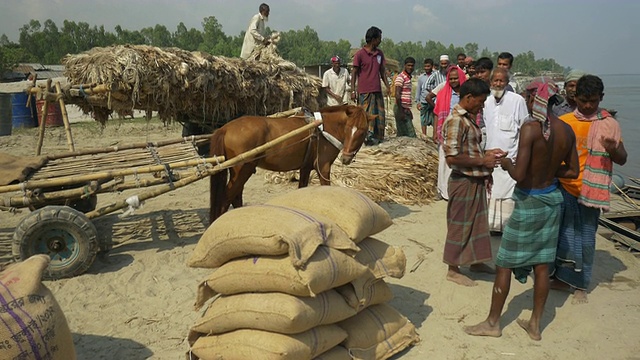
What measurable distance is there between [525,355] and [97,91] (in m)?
6.46

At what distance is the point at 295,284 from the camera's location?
2895mm

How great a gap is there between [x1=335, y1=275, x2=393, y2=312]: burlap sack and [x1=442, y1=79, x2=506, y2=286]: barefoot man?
1.41 metres

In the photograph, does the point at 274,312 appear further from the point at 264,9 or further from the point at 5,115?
the point at 5,115

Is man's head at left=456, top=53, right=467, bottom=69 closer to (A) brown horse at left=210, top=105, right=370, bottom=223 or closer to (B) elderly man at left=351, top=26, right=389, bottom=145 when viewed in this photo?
(B) elderly man at left=351, top=26, right=389, bottom=145

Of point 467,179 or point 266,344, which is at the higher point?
point 467,179

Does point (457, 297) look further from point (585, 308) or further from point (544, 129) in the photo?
point (544, 129)

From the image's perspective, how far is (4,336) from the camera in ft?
7.22

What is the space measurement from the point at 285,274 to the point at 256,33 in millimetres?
8399

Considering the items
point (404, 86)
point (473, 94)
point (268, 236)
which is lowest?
point (268, 236)

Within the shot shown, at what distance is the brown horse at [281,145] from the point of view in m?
5.75

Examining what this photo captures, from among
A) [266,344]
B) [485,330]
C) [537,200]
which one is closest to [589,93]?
[537,200]

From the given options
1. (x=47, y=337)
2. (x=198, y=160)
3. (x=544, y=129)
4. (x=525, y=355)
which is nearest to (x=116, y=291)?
(x=198, y=160)

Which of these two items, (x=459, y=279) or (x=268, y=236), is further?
(x=459, y=279)

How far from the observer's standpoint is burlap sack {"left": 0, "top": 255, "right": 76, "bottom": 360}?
224 cm
